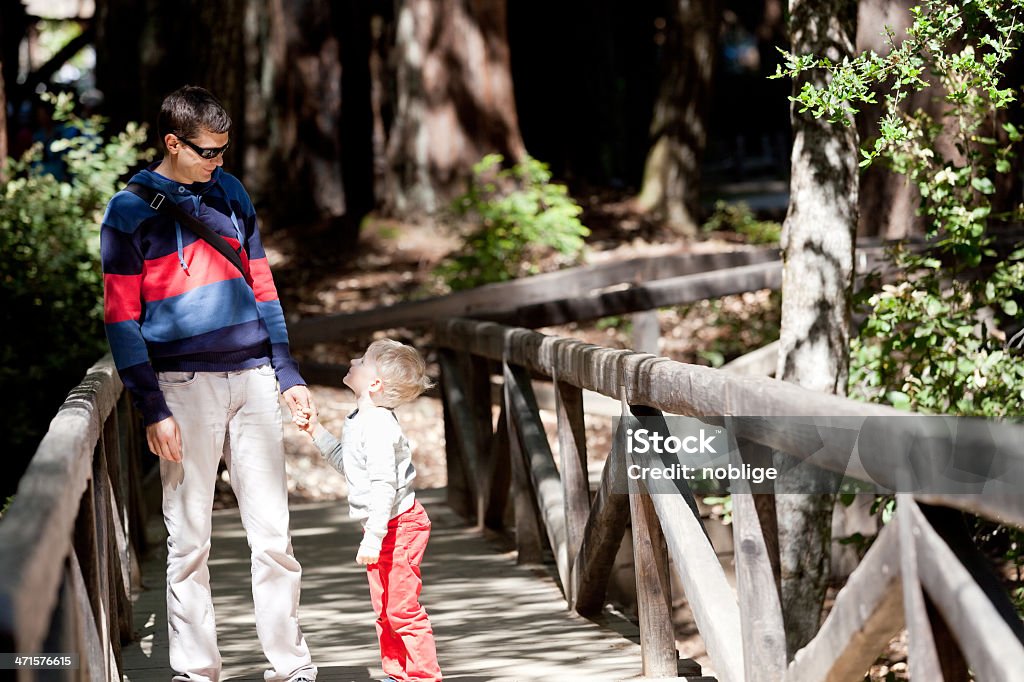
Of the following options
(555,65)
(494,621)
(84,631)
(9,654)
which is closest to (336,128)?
(555,65)

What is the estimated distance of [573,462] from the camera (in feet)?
18.4

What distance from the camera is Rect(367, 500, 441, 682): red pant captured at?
13.7ft

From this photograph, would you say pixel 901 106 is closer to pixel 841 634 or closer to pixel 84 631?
pixel 841 634

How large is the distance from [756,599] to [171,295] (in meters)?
1.89

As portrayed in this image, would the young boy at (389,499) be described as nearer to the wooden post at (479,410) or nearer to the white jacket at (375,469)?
the white jacket at (375,469)

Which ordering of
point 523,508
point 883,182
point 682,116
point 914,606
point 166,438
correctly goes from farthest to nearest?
point 682,116
point 883,182
point 523,508
point 166,438
point 914,606

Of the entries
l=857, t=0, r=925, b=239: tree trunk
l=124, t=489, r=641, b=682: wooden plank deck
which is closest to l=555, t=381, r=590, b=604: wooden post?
l=124, t=489, r=641, b=682: wooden plank deck

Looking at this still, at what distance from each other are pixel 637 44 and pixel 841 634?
96.0ft

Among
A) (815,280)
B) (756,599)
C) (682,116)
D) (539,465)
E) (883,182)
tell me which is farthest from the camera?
(682,116)

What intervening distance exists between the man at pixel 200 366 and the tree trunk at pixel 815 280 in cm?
234

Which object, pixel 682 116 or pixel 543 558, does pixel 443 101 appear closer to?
pixel 682 116

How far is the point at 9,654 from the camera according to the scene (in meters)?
2.12

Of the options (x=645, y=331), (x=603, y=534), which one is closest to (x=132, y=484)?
(x=603, y=534)

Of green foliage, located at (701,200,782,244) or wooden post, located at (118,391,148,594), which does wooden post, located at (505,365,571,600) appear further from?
green foliage, located at (701,200,782,244)
